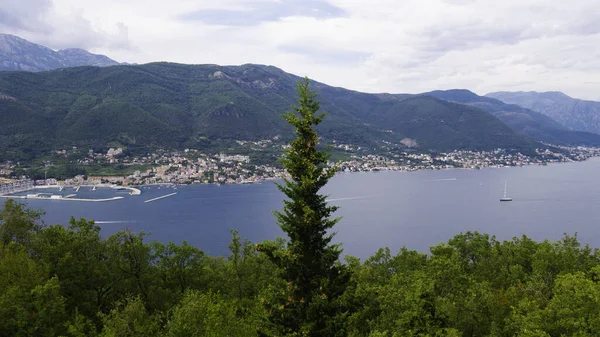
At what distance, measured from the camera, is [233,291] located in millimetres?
25547

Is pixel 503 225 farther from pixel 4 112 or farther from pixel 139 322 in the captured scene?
pixel 4 112

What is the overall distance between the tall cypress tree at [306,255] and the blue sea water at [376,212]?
5013cm

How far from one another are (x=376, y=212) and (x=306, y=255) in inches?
3337

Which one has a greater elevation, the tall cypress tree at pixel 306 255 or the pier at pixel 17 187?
the tall cypress tree at pixel 306 255

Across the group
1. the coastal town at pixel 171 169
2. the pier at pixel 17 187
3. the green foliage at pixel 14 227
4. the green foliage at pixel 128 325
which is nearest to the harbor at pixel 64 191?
the pier at pixel 17 187

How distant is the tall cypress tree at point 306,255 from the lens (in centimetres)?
1323

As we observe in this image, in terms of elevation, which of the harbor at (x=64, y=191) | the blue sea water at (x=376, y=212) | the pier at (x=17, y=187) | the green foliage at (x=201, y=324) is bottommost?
the blue sea water at (x=376, y=212)

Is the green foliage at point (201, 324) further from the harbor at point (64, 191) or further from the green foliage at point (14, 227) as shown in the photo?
the harbor at point (64, 191)

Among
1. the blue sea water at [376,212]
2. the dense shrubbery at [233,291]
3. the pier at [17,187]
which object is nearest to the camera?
the dense shrubbery at [233,291]

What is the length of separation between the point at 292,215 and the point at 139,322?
8374 millimetres

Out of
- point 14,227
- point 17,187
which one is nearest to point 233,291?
point 14,227

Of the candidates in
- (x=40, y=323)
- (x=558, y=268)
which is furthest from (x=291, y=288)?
(x=558, y=268)

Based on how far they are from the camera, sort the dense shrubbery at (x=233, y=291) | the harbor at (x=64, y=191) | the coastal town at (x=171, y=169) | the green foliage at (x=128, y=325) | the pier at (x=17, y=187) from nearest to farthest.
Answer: the green foliage at (x=128, y=325) → the dense shrubbery at (x=233, y=291) → the harbor at (x=64, y=191) → the pier at (x=17, y=187) → the coastal town at (x=171, y=169)

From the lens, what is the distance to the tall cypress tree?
13.2 meters
